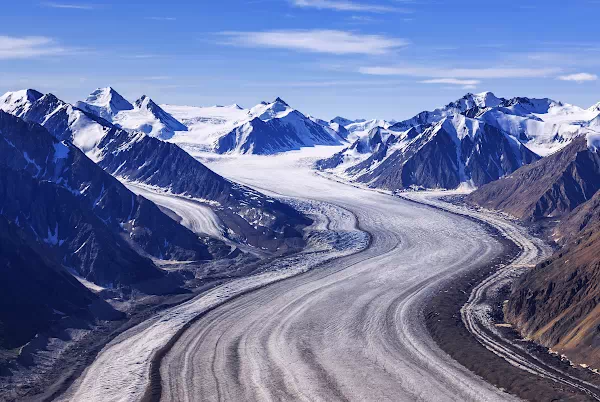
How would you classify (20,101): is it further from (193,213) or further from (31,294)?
(31,294)

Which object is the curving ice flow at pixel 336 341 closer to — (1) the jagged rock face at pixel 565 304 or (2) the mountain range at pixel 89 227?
(1) the jagged rock face at pixel 565 304

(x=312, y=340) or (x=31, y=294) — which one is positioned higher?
(x=31, y=294)

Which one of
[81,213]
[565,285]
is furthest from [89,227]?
[565,285]

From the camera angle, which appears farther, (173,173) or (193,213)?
(173,173)

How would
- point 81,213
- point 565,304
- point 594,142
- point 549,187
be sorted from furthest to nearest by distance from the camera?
point 594,142 < point 549,187 < point 81,213 < point 565,304

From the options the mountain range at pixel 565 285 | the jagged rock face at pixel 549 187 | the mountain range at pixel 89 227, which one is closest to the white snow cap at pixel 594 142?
the jagged rock face at pixel 549 187

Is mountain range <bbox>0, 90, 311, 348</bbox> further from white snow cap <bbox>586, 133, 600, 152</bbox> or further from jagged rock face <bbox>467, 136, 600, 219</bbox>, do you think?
white snow cap <bbox>586, 133, 600, 152</bbox>

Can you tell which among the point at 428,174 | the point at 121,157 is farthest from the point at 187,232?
the point at 428,174
